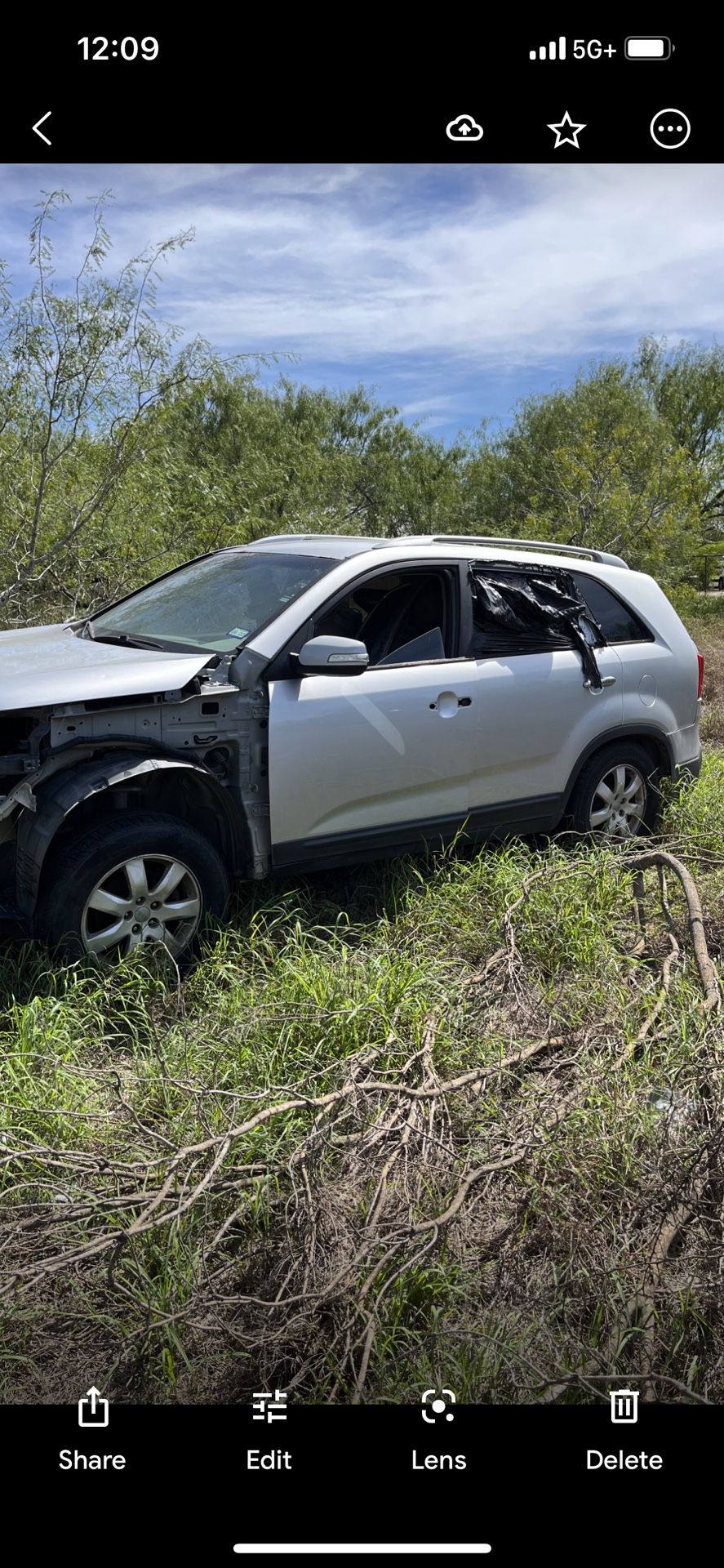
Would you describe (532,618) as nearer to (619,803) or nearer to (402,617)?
(402,617)

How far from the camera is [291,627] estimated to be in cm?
430

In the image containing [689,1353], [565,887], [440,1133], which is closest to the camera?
[689,1353]

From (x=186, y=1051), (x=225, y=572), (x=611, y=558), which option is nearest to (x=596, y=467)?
(x=611, y=558)

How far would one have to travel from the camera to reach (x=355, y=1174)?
282cm

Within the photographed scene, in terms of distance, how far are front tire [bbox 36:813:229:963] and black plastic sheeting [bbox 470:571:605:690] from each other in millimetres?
1740

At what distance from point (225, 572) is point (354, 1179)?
10.3 ft

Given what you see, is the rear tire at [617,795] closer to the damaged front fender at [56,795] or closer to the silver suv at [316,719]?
the silver suv at [316,719]

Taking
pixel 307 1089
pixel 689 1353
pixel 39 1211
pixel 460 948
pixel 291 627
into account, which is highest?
pixel 291 627

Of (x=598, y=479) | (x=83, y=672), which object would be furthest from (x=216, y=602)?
(x=598, y=479)

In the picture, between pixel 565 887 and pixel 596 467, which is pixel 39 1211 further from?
pixel 596 467
